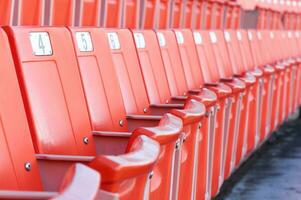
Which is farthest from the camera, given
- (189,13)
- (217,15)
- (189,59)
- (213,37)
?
(217,15)

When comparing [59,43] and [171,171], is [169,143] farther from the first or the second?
[59,43]

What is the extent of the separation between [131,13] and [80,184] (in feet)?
7.44

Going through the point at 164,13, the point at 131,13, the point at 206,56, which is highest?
the point at 131,13

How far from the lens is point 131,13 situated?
304cm

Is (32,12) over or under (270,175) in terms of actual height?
over

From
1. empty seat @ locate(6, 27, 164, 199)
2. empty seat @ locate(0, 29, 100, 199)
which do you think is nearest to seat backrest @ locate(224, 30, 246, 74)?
empty seat @ locate(6, 27, 164, 199)

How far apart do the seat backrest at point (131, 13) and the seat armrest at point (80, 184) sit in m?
2.16

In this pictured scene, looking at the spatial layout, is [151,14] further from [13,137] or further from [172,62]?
[13,137]

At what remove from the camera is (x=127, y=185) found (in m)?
1.03

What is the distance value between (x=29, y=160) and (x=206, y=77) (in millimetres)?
1897

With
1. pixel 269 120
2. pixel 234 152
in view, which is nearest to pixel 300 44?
pixel 269 120

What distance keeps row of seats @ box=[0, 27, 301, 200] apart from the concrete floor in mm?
118

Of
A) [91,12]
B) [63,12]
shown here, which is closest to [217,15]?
[91,12]

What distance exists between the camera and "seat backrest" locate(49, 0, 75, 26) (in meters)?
2.18
